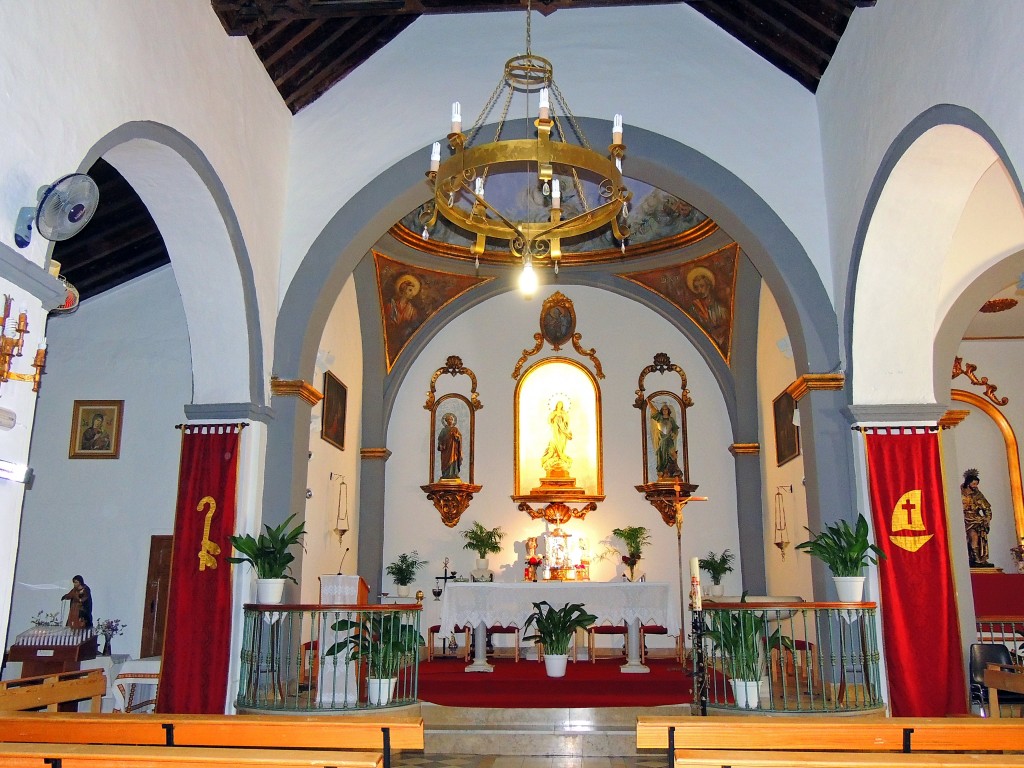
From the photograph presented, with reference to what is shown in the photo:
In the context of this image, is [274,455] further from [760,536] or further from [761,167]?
[760,536]

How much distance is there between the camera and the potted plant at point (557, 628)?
27.7ft

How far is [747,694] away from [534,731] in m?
1.76

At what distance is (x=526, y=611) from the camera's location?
9461 millimetres

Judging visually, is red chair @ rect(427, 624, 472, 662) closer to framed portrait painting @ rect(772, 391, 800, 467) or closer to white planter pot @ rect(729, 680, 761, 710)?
→ framed portrait painting @ rect(772, 391, 800, 467)

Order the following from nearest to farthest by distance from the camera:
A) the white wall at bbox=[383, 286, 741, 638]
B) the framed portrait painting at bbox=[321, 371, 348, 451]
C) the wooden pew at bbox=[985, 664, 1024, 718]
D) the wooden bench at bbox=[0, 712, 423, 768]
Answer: the wooden bench at bbox=[0, 712, 423, 768], the wooden pew at bbox=[985, 664, 1024, 718], the framed portrait painting at bbox=[321, 371, 348, 451], the white wall at bbox=[383, 286, 741, 638]

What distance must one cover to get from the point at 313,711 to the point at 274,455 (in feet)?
7.55

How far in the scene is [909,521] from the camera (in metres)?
7.17

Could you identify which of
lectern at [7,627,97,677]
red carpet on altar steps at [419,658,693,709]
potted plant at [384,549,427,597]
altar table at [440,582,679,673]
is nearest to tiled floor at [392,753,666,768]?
red carpet on altar steps at [419,658,693,709]

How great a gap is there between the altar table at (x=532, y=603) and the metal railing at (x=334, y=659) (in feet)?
5.69

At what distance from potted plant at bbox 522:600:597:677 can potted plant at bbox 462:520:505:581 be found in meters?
3.24

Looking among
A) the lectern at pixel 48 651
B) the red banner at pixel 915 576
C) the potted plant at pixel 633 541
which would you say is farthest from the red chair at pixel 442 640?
the red banner at pixel 915 576

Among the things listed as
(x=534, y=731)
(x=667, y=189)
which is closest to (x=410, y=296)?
(x=667, y=189)

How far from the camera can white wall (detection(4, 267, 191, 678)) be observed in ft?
30.8

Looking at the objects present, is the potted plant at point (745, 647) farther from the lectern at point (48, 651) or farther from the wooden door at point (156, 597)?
the lectern at point (48, 651)
